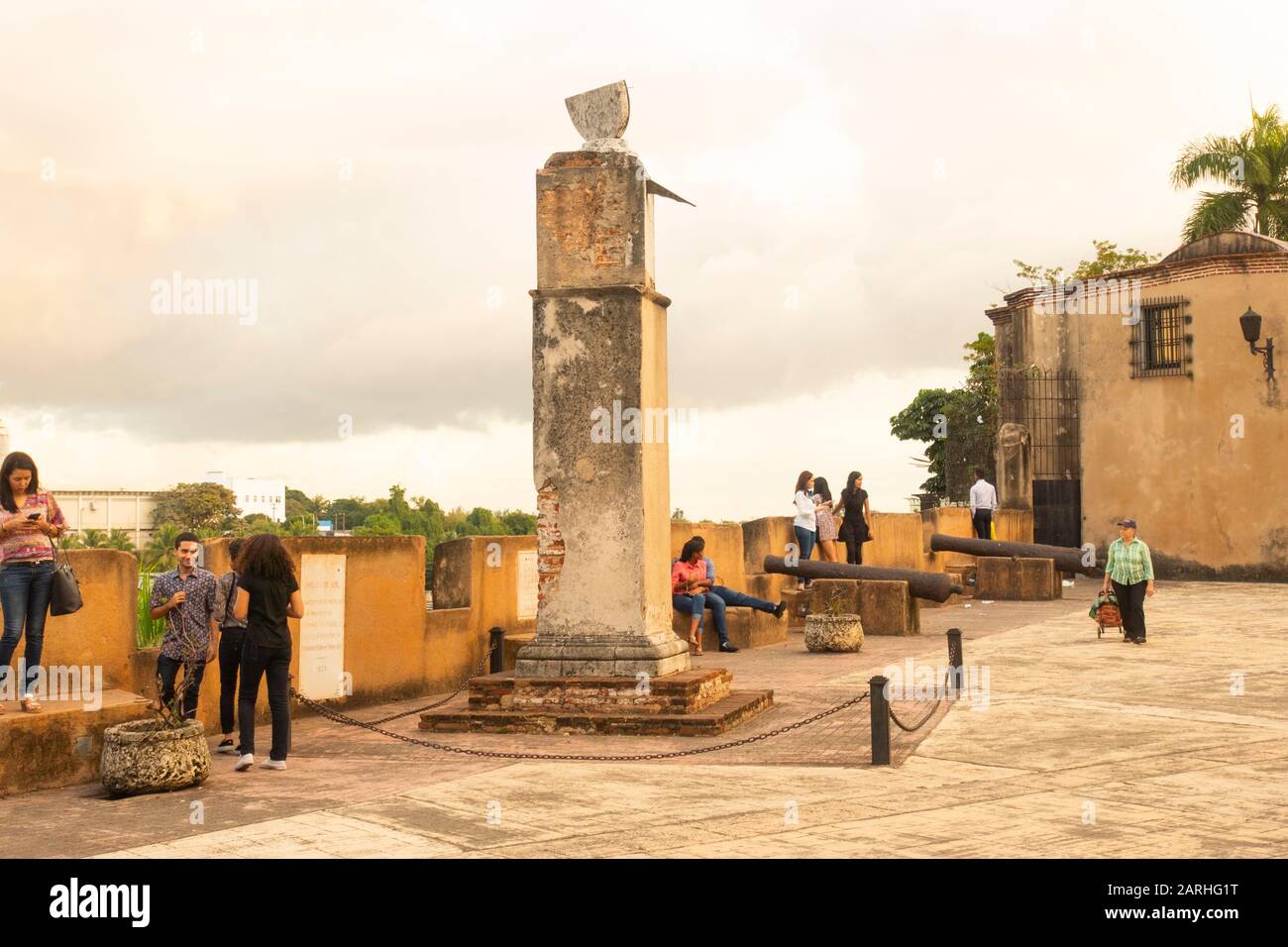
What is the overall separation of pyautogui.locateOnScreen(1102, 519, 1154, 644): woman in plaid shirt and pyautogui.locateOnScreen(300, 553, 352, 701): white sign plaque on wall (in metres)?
9.01

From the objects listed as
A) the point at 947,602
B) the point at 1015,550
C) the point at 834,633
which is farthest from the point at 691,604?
the point at 1015,550

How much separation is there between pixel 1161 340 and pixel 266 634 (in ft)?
82.3

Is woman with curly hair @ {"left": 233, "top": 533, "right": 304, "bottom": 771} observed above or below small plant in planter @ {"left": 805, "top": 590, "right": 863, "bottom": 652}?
above

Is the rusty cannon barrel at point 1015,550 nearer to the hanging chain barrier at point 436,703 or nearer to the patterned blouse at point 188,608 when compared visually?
the hanging chain barrier at point 436,703

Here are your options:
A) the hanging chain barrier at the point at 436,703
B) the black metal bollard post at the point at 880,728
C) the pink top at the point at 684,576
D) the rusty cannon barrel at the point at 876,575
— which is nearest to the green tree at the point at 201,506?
the rusty cannon barrel at the point at 876,575

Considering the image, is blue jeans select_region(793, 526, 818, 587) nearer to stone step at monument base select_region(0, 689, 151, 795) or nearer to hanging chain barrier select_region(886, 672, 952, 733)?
hanging chain barrier select_region(886, 672, 952, 733)

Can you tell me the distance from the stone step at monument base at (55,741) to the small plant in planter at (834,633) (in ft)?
30.3

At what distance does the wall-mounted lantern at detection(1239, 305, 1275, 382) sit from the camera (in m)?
27.8

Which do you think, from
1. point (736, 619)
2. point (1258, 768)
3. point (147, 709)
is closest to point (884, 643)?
point (736, 619)

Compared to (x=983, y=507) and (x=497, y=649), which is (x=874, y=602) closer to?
(x=497, y=649)

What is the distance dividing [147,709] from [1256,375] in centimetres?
2542

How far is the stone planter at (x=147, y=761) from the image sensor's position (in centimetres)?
820

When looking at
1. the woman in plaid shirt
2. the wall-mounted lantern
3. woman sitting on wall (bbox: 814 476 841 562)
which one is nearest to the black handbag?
the woman in plaid shirt

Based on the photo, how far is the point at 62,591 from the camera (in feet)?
28.8
